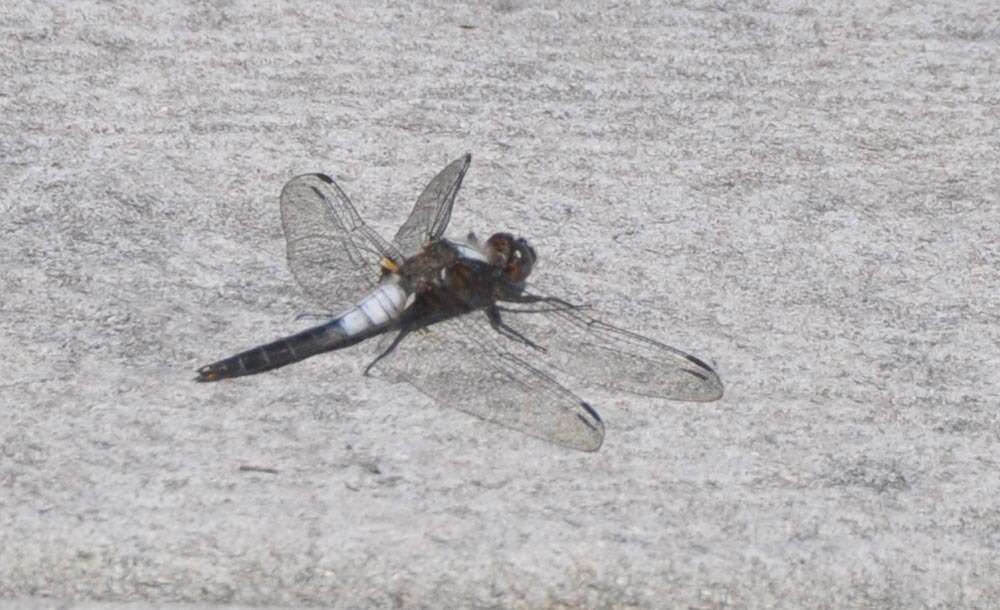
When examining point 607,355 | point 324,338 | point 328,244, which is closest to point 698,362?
point 607,355

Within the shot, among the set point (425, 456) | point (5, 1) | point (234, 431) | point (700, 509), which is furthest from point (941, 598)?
point (5, 1)

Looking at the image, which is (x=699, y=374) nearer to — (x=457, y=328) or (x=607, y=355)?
(x=607, y=355)

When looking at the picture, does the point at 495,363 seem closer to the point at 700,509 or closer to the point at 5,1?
the point at 700,509

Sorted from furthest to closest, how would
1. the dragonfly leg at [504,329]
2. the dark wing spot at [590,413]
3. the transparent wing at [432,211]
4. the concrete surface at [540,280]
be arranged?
the transparent wing at [432,211] < the dragonfly leg at [504,329] < the dark wing spot at [590,413] < the concrete surface at [540,280]

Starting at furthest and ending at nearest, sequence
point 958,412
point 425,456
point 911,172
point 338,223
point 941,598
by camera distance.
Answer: point 911,172
point 338,223
point 958,412
point 425,456
point 941,598

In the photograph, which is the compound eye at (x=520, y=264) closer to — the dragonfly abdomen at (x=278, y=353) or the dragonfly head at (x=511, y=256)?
the dragonfly head at (x=511, y=256)

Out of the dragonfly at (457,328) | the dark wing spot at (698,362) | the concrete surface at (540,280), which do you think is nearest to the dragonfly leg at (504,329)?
the dragonfly at (457,328)

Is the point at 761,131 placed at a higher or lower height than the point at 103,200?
higher
